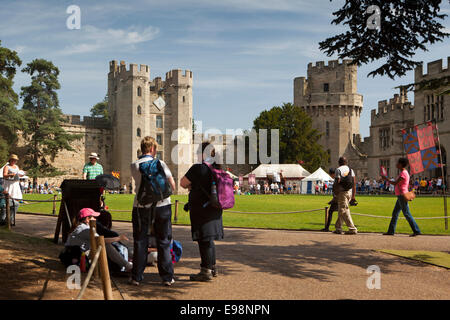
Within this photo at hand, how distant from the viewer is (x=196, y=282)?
5.82 m

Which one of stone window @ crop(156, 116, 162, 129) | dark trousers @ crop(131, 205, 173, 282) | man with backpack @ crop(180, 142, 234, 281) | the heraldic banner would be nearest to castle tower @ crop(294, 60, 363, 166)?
stone window @ crop(156, 116, 162, 129)

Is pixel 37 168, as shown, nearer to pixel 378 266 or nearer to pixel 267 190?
pixel 267 190

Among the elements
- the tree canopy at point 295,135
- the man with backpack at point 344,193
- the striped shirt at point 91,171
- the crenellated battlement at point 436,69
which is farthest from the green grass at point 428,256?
the tree canopy at point 295,135

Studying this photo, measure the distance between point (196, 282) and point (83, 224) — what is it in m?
1.74

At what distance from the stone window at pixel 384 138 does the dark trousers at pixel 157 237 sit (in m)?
46.1

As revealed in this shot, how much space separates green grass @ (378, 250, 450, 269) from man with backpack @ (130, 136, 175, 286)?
4392 millimetres

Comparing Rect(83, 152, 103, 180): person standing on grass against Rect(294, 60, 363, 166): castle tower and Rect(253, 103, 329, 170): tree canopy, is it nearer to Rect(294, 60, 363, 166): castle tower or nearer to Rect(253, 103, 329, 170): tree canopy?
Rect(253, 103, 329, 170): tree canopy

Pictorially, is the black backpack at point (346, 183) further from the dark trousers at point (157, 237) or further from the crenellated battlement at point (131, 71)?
the crenellated battlement at point (131, 71)

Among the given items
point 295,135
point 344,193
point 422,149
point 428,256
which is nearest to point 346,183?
point 344,193

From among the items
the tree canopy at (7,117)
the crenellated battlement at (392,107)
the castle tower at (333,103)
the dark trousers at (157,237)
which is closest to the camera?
the dark trousers at (157,237)

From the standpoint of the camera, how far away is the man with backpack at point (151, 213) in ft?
18.2

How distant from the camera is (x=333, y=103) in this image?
61.2 meters

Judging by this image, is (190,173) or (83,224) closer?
(190,173)
